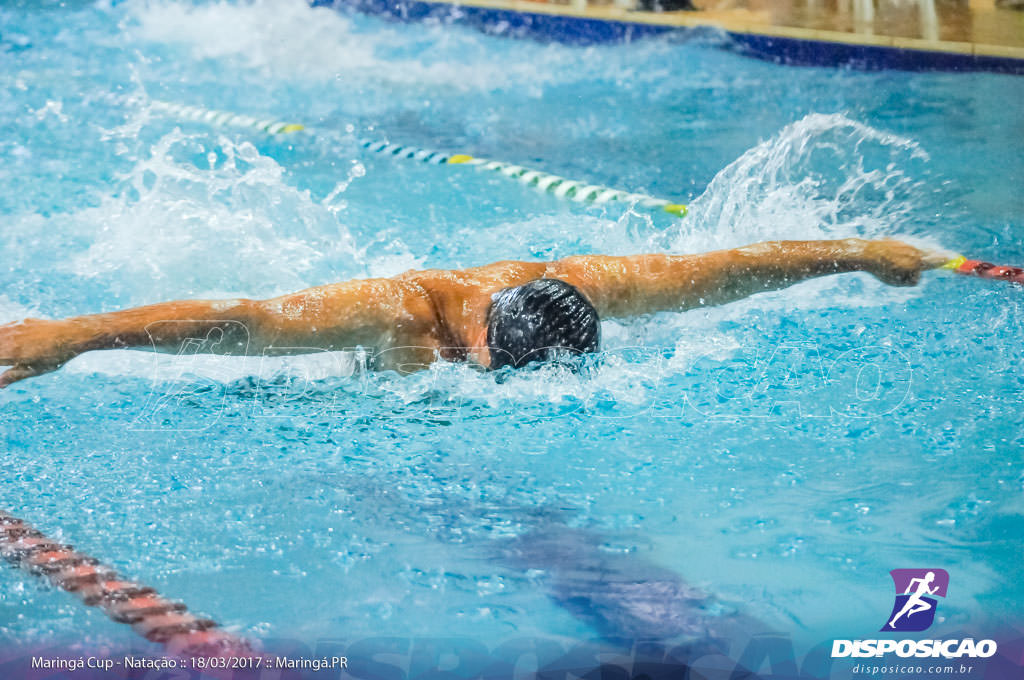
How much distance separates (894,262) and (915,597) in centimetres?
130

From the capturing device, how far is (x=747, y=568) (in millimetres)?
2453

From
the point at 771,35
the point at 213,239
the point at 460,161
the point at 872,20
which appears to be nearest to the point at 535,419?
the point at 213,239

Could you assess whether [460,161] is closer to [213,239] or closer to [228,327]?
[213,239]

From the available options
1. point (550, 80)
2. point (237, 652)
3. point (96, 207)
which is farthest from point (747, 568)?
point (550, 80)

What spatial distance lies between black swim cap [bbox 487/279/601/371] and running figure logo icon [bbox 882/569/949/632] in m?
0.97

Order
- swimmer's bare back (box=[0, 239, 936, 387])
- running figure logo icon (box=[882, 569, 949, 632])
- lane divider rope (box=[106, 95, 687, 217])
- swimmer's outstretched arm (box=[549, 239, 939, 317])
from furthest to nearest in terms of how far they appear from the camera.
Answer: lane divider rope (box=[106, 95, 687, 217])
swimmer's outstretched arm (box=[549, 239, 939, 317])
swimmer's bare back (box=[0, 239, 936, 387])
running figure logo icon (box=[882, 569, 949, 632])

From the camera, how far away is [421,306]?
2975 millimetres

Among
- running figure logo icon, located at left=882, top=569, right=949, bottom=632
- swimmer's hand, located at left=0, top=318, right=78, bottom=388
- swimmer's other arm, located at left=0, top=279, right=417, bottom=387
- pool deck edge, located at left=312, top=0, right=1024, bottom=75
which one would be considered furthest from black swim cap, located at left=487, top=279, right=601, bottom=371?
pool deck edge, located at left=312, top=0, right=1024, bottom=75

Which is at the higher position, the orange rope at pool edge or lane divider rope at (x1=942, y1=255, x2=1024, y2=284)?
lane divider rope at (x1=942, y1=255, x2=1024, y2=284)

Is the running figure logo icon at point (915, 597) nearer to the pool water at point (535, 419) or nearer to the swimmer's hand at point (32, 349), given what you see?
the pool water at point (535, 419)

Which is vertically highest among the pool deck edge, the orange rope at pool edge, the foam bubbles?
the pool deck edge

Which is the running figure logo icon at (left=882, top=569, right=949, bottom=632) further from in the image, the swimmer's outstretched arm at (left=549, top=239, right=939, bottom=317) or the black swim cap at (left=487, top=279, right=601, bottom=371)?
the swimmer's outstretched arm at (left=549, top=239, right=939, bottom=317)

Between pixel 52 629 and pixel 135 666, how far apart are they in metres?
0.24

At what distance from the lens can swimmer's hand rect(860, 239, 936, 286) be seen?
331 centimetres
